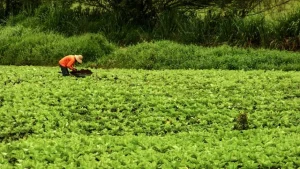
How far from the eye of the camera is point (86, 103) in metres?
7.55

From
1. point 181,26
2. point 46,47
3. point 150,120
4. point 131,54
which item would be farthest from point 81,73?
point 181,26

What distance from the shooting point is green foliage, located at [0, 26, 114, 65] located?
1312cm

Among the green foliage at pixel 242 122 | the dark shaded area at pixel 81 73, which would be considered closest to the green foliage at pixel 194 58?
the dark shaded area at pixel 81 73

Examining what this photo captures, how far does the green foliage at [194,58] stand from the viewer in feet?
37.4

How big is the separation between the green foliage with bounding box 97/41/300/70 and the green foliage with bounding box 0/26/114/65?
0.60 m

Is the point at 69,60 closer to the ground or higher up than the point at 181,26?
closer to the ground

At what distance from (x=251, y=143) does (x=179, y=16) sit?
9.22m

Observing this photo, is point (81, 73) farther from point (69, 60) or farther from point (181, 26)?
point (181, 26)

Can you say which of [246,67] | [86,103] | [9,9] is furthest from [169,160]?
[9,9]

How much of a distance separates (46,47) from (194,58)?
4.48 metres

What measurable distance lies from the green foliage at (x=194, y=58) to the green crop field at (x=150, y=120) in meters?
1.34

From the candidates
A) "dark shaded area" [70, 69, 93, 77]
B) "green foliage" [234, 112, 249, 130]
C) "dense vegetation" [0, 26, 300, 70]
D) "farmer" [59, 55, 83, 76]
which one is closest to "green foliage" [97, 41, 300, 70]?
"dense vegetation" [0, 26, 300, 70]

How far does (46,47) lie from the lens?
44.1ft

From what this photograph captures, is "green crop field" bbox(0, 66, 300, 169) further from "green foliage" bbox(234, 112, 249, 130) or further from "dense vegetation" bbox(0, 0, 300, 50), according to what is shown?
"dense vegetation" bbox(0, 0, 300, 50)
